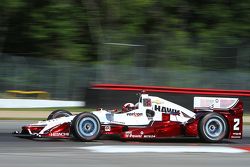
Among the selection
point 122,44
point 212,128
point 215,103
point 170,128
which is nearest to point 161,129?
point 170,128

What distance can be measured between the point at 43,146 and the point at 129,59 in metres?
11.7

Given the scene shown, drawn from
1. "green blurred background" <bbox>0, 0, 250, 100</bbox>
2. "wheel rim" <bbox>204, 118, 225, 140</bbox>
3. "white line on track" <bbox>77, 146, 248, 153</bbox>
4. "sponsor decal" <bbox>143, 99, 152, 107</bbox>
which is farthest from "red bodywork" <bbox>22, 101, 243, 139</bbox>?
"green blurred background" <bbox>0, 0, 250, 100</bbox>

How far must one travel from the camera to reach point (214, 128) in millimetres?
12617

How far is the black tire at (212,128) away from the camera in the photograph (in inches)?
490

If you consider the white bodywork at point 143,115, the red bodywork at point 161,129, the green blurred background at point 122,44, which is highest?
the green blurred background at point 122,44

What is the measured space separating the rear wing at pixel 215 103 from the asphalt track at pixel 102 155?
0.76m

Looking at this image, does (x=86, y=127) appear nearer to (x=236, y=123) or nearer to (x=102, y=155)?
(x=102, y=155)

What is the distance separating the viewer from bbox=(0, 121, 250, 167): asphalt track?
9.25 m

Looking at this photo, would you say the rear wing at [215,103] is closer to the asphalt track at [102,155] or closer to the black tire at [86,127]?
the asphalt track at [102,155]

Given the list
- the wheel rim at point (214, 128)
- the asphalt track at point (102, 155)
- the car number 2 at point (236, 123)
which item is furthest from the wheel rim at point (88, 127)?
the car number 2 at point (236, 123)

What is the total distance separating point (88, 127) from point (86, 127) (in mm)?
38

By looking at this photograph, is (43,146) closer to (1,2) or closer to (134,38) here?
(134,38)

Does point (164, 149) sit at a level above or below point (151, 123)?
below

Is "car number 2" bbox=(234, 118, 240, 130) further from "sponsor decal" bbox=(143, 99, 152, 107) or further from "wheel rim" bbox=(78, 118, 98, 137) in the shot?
"wheel rim" bbox=(78, 118, 98, 137)
